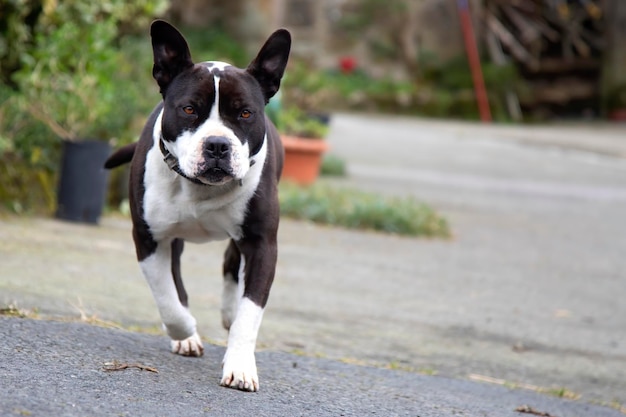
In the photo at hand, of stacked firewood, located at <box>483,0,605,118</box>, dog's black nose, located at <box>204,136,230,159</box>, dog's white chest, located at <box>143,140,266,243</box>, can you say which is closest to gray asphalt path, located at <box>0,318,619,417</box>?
dog's white chest, located at <box>143,140,266,243</box>

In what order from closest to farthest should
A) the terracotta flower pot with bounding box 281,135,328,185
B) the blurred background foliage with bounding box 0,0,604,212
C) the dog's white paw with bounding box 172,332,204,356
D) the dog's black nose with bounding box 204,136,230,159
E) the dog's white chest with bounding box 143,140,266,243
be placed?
the dog's black nose with bounding box 204,136,230,159 → the dog's white chest with bounding box 143,140,266,243 → the dog's white paw with bounding box 172,332,204,356 → the blurred background foliage with bounding box 0,0,604,212 → the terracotta flower pot with bounding box 281,135,328,185

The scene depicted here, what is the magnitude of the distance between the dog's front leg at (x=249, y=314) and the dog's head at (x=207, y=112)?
35cm

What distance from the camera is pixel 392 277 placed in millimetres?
8219

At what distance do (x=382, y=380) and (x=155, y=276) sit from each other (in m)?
1.08

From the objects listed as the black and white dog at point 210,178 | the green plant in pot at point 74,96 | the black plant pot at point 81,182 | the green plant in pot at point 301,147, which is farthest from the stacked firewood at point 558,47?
the black and white dog at point 210,178

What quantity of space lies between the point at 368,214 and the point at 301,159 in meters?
2.28

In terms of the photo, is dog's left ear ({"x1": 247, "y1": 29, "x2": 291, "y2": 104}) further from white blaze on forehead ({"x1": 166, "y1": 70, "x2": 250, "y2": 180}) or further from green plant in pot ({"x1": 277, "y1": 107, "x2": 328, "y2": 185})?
green plant in pot ({"x1": 277, "y1": 107, "x2": 328, "y2": 185})

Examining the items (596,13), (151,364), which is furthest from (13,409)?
(596,13)

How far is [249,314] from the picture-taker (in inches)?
172

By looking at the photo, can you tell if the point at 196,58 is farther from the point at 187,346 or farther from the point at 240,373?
the point at 240,373

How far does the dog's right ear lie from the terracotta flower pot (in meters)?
7.80

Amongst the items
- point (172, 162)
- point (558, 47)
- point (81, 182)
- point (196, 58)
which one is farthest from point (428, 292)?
point (558, 47)

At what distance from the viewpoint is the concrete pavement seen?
5668 mm

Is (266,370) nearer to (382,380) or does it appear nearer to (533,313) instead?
(382,380)
